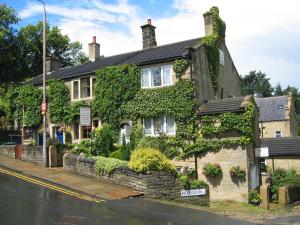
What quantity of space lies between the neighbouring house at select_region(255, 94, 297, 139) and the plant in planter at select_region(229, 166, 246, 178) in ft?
91.9

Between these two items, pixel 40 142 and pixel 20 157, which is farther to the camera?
pixel 40 142

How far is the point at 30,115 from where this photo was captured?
3684 cm

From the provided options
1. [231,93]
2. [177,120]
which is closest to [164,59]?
[177,120]

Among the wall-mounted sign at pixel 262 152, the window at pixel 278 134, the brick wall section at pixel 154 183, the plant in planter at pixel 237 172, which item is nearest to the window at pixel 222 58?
the wall-mounted sign at pixel 262 152

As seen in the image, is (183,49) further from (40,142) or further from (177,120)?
(40,142)

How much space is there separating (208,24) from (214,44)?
2007mm

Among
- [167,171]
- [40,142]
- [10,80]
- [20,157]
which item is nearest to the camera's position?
[167,171]

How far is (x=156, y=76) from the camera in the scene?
3002cm

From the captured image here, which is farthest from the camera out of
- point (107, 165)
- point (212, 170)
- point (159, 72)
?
point (159, 72)

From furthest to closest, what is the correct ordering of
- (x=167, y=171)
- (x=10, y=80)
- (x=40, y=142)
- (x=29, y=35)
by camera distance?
(x=29, y=35) → (x=10, y=80) → (x=40, y=142) → (x=167, y=171)

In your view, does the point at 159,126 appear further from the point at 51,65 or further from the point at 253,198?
the point at 51,65

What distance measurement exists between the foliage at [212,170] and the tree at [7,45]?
26892 millimetres

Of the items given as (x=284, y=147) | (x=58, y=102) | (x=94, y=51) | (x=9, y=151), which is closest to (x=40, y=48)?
(x=94, y=51)

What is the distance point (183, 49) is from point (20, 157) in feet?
45.6
